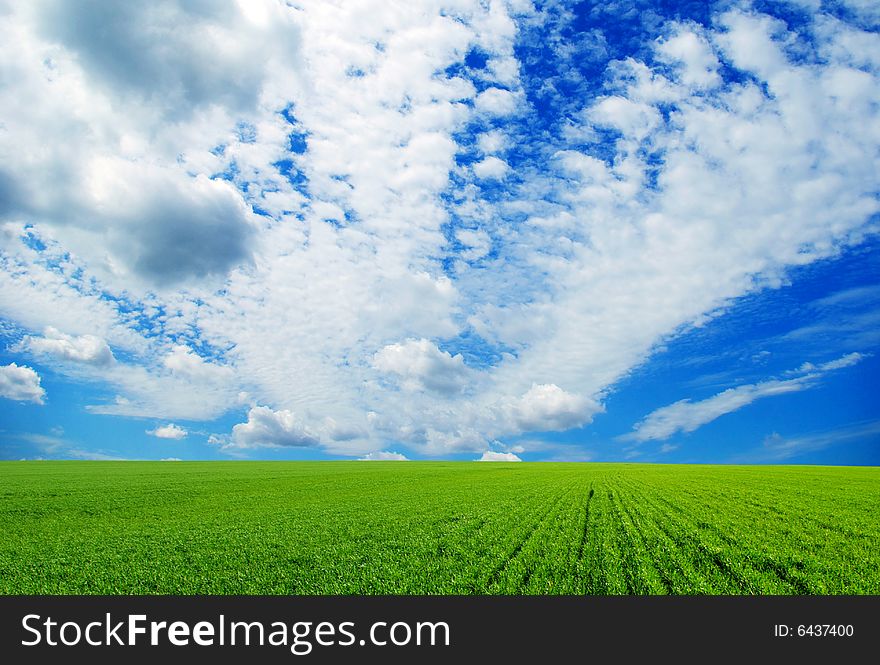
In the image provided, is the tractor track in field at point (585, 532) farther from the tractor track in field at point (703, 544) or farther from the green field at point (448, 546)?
the tractor track in field at point (703, 544)

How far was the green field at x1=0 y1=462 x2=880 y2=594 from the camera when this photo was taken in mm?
12484

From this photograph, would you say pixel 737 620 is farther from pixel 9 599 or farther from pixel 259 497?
pixel 259 497

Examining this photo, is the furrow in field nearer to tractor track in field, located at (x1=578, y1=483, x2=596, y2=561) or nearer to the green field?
the green field

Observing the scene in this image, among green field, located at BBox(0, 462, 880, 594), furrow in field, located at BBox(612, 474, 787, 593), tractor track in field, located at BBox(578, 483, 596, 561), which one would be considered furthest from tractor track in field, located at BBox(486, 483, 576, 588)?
furrow in field, located at BBox(612, 474, 787, 593)

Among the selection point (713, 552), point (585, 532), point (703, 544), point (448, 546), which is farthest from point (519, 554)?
point (703, 544)

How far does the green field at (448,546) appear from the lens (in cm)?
1248

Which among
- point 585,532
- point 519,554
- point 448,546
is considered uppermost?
point 519,554

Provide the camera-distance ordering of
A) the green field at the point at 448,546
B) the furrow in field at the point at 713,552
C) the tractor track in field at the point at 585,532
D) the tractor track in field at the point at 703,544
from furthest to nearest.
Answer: the tractor track in field at the point at 585,532 → the tractor track in field at the point at 703,544 → the green field at the point at 448,546 → the furrow in field at the point at 713,552

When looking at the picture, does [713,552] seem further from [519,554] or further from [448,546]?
[448,546]

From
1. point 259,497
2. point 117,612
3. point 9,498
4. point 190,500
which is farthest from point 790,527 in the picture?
point 9,498

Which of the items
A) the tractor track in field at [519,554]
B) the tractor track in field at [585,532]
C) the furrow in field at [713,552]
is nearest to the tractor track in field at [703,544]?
the furrow in field at [713,552]

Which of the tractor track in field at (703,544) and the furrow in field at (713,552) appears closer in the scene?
the furrow in field at (713,552)

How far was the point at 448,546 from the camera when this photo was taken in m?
16.5

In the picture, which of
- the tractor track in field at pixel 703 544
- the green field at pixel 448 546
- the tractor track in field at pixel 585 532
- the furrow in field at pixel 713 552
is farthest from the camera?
the tractor track in field at pixel 585 532
